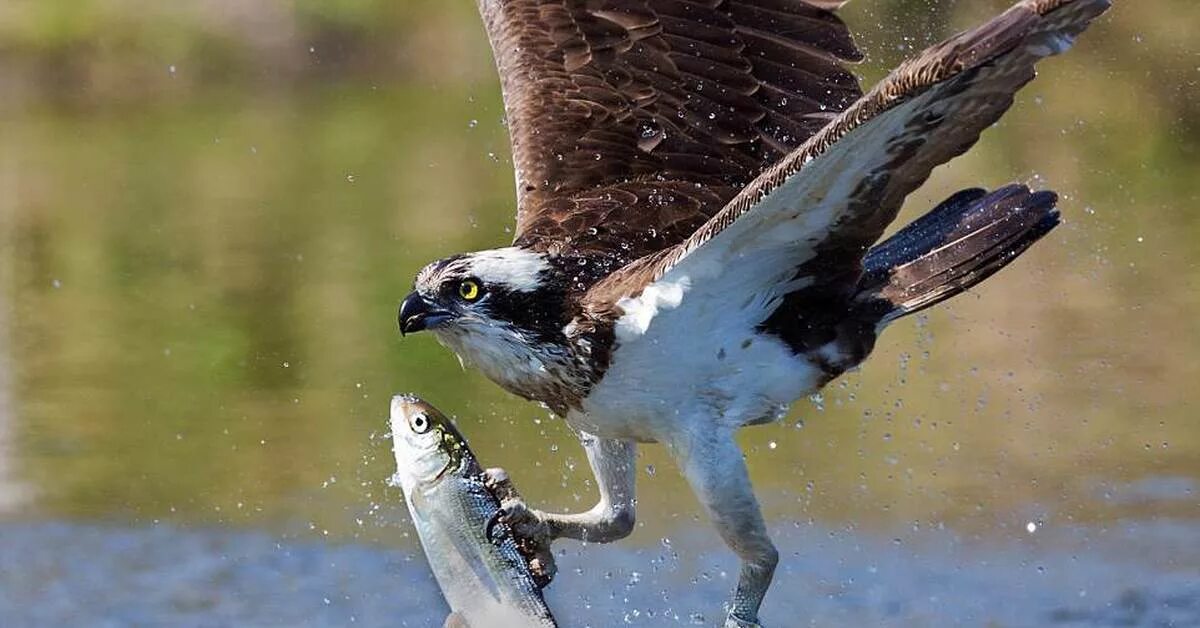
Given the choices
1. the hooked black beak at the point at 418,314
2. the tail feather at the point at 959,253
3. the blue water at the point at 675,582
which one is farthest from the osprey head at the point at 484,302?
the blue water at the point at 675,582

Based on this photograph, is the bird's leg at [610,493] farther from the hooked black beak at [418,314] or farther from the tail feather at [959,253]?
the tail feather at [959,253]

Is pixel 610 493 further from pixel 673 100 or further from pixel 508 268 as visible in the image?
pixel 673 100

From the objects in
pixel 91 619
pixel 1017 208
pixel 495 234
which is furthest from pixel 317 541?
pixel 495 234

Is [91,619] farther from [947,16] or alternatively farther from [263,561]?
[947,16]

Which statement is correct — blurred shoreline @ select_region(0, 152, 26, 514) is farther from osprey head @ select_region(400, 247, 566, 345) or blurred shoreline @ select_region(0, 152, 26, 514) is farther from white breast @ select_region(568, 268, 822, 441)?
white breast @ select_region(568, 268, 822, 441)

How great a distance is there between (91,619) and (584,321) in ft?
8.70

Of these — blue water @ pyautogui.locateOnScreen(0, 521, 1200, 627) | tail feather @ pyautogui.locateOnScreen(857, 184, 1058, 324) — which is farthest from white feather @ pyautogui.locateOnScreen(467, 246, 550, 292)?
blue water @ pyautogui.locateOnScreen(0, 521, 1200, 627)

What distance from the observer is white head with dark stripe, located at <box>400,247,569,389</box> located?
5.99 m

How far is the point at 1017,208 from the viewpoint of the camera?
6238 mm

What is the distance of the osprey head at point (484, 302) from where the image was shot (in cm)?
598

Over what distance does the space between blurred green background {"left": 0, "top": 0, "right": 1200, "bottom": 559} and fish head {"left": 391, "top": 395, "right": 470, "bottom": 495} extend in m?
2.35

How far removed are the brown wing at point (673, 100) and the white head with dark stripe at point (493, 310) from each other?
0.79m

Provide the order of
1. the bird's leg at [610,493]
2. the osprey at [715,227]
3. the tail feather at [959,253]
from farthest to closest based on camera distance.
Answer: the bird's leg at [610,493]
the tail feather at [959,253]
the osprey at [715,227]

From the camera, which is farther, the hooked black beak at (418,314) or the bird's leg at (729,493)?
the bird's leg at (729,493)
